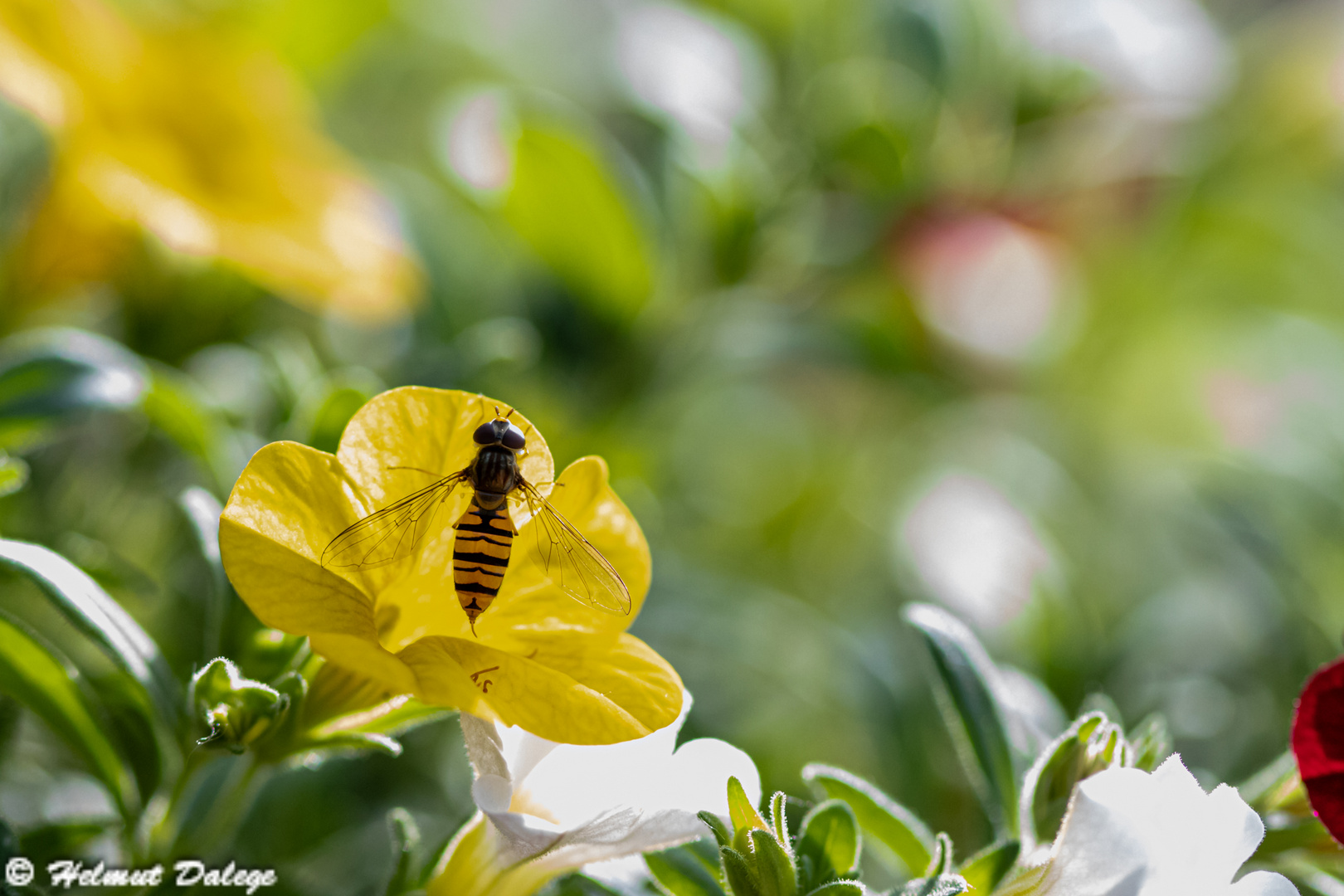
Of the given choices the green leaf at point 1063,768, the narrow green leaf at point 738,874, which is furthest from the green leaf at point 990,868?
the narrow green leaf at point 738,874

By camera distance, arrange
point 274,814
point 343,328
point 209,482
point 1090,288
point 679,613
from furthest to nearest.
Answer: point 1090,288
point 343,328
point 679,613
point 274,814
point 209,482

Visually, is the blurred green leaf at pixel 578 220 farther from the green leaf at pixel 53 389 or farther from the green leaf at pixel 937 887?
the green leaf at pixel 937 887

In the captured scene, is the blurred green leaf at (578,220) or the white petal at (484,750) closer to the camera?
the white petal at (484,750)

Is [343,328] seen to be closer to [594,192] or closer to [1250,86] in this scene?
[594,192]

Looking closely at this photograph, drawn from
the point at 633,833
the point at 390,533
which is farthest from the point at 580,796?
the point at 390,533

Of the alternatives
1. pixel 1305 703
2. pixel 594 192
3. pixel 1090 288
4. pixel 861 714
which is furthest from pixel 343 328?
pixel 1090 288

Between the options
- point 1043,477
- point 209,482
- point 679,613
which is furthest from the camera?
point 1043,477

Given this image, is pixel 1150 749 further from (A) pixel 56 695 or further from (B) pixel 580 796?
(A) pixel 56 695
